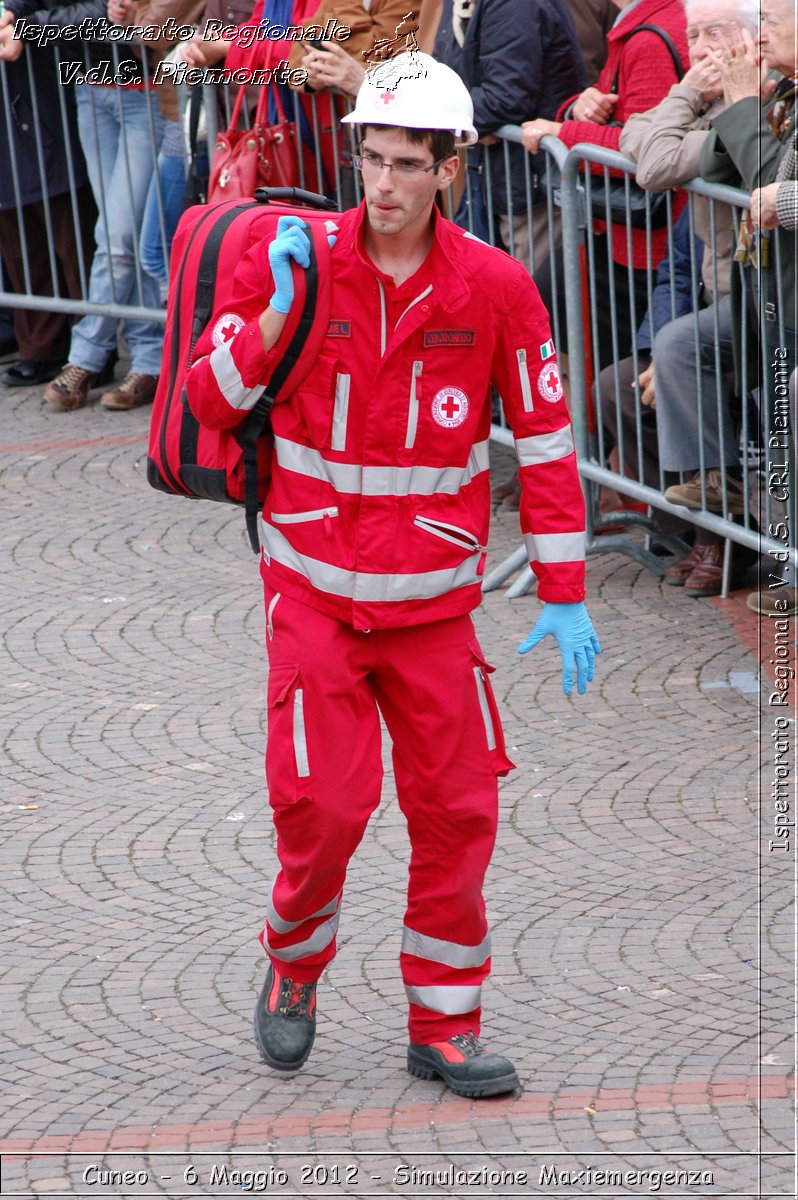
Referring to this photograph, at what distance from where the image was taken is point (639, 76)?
7035 millimetres

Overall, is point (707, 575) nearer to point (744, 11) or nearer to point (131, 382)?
point (744, 11)

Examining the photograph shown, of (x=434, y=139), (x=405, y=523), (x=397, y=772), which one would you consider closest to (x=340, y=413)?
(x=405, y=523)

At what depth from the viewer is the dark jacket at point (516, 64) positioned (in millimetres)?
7359

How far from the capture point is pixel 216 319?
3.90m

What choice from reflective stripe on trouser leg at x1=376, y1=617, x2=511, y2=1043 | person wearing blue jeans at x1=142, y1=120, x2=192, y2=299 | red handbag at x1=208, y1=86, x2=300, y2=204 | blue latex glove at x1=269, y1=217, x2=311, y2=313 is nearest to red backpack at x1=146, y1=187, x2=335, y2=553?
blue latex glove at x1=269, y1=217, x2=311, y2=313

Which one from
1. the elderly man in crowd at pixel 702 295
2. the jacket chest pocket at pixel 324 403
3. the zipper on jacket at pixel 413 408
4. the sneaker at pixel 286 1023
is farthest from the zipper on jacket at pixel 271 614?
the elderly man in crowd at pixel 702 295

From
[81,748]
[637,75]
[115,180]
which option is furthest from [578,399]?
[115,180]

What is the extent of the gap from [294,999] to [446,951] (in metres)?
0.38

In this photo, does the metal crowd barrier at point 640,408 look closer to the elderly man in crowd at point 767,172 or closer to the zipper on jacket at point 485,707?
the elderly man in crowd at point 767,172

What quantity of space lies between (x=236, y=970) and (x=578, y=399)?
3.38 m

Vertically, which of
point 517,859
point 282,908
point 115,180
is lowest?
point 517,859

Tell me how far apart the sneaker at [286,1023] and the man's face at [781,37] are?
11.6ft

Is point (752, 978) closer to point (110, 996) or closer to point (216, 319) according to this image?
point (110, 996)

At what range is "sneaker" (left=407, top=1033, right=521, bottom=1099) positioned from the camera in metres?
3.97
